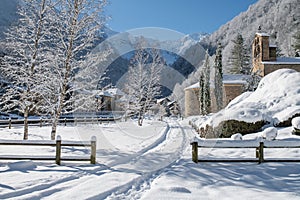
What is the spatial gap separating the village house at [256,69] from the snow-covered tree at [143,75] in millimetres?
13758

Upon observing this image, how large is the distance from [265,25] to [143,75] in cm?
8596

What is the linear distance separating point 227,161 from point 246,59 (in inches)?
2014

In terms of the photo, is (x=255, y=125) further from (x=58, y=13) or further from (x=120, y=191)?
(x=58, y=13)

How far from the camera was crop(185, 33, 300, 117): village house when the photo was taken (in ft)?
105

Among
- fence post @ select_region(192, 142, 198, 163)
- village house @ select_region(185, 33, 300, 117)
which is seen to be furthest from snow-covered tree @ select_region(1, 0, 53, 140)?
village house @ select_region(185, 33, 300, 117)

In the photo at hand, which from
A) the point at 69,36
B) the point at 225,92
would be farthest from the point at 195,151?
the point at 225,92

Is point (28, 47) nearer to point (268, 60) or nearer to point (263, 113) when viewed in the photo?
point (263, 113)

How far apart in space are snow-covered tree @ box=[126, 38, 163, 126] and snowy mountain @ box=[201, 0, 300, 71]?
132 feet

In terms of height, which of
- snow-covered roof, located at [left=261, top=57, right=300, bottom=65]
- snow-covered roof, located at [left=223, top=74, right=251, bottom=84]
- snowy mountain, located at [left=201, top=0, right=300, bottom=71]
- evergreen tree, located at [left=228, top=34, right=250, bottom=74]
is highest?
snowy mountain, located at [left=201, top=0, right=300, bottom=71]

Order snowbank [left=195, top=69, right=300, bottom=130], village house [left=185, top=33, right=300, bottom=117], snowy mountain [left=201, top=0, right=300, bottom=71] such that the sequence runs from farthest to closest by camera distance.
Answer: snowy mountain [left=201, top=0, right=300, bottom=71] < village house [left=185, top=33, right=300, bottom=117] < snowbank [left=195, top=69, right=300, bottom=130]

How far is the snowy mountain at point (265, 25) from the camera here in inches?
3036

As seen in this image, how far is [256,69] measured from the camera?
115 ft

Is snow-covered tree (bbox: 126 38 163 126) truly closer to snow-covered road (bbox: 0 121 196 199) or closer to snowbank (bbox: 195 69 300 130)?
snowbank (bbox: 195 69 300 130)

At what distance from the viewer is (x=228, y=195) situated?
16.9ft
